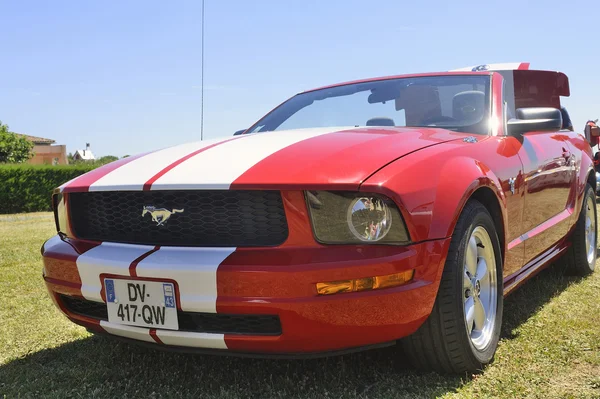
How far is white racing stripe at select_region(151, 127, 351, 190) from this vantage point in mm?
2002

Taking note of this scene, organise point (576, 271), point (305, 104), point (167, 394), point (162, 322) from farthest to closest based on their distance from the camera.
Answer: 1. point (576, 271)
2. point (305, 104)
3. point (167, 394)
4. point (162, 322)

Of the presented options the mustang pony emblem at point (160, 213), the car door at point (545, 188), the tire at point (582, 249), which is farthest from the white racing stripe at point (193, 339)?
the tire at point (582, 249)

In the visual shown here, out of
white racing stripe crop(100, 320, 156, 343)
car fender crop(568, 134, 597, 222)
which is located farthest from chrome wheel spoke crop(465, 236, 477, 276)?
car fender crop(568, 134, 597, 222)

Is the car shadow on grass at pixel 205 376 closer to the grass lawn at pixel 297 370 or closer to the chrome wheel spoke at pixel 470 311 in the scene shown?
the grass lawn at pixel 297 370

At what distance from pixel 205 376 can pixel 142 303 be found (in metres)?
0.52

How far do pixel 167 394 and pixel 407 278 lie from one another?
A: 3.28 feet

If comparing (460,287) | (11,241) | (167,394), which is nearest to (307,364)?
(167,394)

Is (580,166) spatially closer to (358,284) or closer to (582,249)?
(582,249)

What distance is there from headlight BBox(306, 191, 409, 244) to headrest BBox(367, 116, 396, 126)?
1.14m

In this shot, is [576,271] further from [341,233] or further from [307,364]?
[341,233]

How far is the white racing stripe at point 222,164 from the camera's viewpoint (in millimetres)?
2002

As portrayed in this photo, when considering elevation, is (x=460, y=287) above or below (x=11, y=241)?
above

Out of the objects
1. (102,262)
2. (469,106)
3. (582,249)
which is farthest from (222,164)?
(582,249)

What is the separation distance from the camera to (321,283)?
1849 mm
